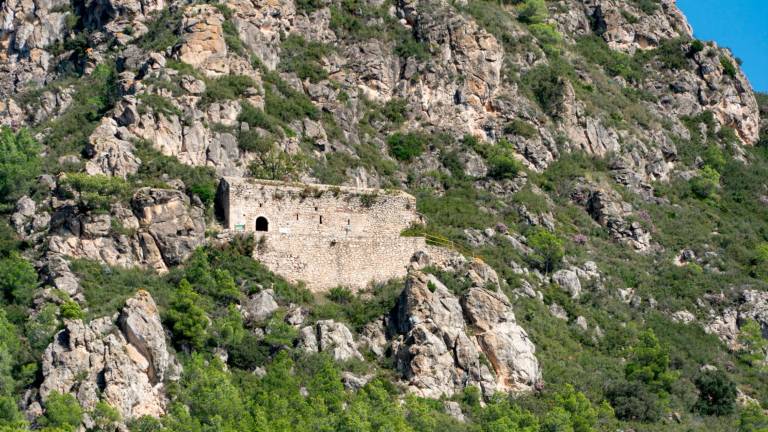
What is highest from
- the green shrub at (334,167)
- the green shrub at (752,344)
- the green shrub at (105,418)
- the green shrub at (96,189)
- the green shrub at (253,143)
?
the green shrub at (253,143)

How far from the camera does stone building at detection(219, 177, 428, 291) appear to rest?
238 feet

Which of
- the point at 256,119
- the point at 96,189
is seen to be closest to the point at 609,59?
the point at 256,119

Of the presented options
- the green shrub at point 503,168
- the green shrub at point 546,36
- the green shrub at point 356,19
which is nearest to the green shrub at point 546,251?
the green shrub at point 503,168

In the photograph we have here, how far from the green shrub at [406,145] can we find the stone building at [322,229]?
13.9m

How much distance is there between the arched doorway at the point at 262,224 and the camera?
240 feet

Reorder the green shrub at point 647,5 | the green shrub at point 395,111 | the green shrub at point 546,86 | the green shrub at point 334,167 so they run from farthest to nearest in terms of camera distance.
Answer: the green shrub at point 647,5 → the green shrub at point 546,86 → the green shrub at point 395,111 → the green shrub at point 334,167

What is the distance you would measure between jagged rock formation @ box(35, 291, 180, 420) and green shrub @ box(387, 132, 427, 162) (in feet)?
96.3

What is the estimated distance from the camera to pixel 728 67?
113500 millimetres

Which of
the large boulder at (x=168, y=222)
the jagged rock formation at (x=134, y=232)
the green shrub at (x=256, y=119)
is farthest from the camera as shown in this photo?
the green shrub at (x=256, y=119)

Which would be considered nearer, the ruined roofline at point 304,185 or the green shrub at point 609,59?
the ruined roofline at point 304,185

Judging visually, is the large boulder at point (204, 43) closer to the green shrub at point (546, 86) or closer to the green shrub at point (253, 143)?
the green shrub at point (253, 143)

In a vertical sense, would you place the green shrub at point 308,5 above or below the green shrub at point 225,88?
above

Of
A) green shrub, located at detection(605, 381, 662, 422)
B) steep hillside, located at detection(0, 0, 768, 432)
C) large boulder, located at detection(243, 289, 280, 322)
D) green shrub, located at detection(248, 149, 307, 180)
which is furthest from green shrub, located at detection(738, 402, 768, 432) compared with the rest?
green shrub, located at detection(248, 149, 307, 180)

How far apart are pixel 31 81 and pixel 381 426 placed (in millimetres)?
42056
